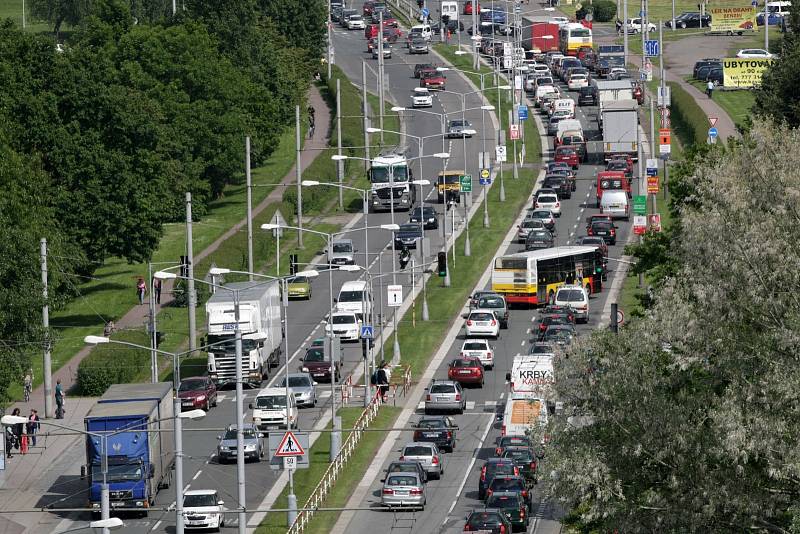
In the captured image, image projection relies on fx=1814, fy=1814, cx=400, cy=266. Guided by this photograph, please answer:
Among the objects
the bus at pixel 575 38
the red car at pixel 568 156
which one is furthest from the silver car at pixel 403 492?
the bus at pixel 575 38

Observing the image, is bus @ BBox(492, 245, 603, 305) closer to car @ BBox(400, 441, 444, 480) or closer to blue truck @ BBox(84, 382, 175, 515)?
car @ BBox(400, 441, 444, 480)

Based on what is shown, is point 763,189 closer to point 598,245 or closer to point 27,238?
point 27,238

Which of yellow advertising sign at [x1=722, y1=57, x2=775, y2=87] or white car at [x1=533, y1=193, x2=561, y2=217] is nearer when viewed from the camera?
white car at [x1=533, y1=193, x2=561, y2=217]

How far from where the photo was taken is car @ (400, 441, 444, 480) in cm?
Answer: 7062

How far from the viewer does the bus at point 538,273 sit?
96438 mm

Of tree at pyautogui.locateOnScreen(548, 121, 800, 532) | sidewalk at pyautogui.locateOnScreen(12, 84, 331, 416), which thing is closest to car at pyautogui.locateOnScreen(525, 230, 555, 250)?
sidewalk at pyautogui.locateOnScreen(12, 84, 331, 416)

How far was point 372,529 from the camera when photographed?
6519 centimetres

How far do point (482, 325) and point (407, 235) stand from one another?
17753 mm

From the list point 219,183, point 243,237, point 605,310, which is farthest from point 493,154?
point 605,310

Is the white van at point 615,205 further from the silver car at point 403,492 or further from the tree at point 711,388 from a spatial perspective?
the tree at point 711,388

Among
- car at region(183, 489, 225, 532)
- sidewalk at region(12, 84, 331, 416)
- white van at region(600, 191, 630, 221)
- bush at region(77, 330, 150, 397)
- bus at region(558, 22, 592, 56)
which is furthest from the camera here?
bus at region(558, 22, 592, 56)

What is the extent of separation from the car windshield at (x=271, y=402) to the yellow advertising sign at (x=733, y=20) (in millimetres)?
119446

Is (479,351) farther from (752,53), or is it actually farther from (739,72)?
(752,53)

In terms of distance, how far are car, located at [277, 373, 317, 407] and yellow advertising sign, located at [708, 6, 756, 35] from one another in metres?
114
